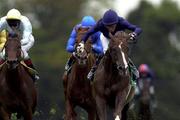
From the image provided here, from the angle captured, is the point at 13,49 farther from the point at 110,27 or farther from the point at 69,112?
the point at 69,112

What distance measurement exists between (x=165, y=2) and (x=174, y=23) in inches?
463

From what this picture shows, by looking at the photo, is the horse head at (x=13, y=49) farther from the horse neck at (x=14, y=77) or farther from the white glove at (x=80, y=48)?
the white glove at (x=80, y=48)

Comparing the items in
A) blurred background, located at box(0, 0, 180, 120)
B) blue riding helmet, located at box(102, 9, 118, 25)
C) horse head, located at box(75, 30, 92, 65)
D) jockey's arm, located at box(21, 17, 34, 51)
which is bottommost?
horse head, located at box(75, 30, 92, 65)

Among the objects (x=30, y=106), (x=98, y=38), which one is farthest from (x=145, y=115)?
(x=30, y=106)

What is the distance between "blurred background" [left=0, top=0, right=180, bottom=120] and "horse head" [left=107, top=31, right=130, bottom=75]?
142 feet

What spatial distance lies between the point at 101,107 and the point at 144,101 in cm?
805

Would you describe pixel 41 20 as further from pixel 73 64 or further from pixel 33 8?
pixel 73 64

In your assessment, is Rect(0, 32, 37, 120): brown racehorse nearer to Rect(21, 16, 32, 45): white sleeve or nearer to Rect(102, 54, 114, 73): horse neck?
Rect(21, 16, 32, 45): white sleeve

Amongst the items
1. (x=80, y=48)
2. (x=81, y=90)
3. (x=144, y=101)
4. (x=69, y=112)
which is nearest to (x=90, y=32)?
(x=80, y=48)

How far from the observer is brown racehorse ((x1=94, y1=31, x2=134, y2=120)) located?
16.3 meters

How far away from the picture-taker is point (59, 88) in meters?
52.9

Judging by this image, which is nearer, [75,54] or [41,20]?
[75,54]

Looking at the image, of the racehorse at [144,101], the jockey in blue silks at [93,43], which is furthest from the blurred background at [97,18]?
the jockey in blue silks at [93,43]

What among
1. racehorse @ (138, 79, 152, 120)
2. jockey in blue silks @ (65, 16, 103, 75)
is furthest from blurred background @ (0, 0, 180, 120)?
jockey in blue silks @ (65, 16, 103, 75)
